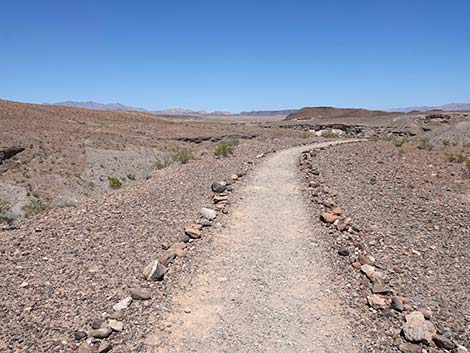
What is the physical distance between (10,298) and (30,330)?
977 millimetres

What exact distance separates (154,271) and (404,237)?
17.5ft

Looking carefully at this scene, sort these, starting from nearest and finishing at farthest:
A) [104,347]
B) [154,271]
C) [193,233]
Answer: [104,347], [154,271], [193,233]

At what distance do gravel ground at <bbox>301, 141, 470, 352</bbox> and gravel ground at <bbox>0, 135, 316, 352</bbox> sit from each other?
2.86m

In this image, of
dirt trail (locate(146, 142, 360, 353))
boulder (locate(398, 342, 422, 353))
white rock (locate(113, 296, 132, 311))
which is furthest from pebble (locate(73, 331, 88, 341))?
boulder (locate(398, 342, 422, 353))

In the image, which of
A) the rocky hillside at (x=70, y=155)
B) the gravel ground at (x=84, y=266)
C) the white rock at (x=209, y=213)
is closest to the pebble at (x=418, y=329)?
the gravel ground at (x=84, y=266)

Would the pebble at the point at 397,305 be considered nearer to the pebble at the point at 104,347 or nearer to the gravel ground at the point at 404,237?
the gravel ground at the point at 404,237

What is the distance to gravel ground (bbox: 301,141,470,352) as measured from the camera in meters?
5.29

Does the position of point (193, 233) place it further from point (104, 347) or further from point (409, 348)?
point (409, 348)

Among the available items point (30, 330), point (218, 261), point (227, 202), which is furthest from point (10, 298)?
point (227, 202)

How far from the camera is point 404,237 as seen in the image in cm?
831

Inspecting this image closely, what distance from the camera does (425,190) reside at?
41.7 ft

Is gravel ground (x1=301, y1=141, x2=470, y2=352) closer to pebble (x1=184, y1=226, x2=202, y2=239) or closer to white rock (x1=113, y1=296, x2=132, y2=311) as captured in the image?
pebble (x1=184, y1=226, x2=202, y2=239)

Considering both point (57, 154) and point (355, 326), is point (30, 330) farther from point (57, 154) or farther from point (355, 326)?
point (57, 154)

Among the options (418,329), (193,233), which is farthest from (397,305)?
(193,233)
